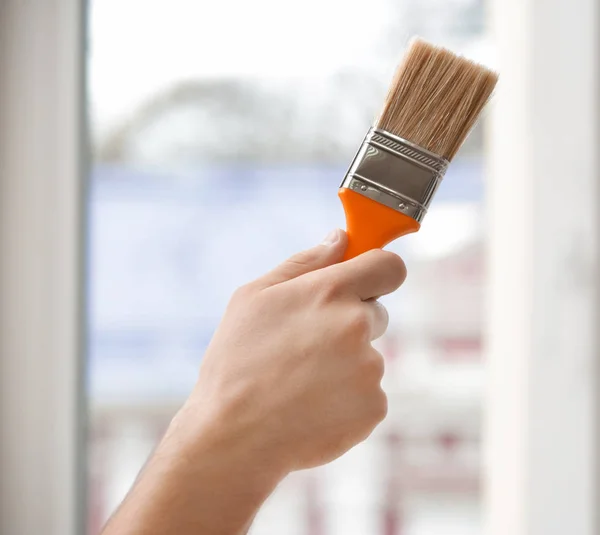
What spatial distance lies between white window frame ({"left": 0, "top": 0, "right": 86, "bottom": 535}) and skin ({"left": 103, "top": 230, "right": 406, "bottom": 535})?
0.45 m

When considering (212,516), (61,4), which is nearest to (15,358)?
(61,4)

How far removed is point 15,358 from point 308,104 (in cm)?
75

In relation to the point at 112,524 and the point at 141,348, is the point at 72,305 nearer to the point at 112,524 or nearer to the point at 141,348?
the point at 112,524

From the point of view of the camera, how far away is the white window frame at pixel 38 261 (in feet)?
2.73

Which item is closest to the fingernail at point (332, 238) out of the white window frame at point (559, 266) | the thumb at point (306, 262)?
the thumb at point (306, 262)

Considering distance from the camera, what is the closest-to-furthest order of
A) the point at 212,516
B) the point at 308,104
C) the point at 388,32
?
the point at 212,516 < the point at 388,32 < the point at 308,104

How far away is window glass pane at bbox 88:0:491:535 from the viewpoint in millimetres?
1199

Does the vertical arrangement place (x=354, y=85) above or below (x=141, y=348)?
above

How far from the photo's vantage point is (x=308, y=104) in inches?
54.1

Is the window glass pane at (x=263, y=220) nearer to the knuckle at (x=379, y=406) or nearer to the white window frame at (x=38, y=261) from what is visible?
the white window frame at (x=38, y=261)

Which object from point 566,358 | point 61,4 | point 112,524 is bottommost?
point 112,524

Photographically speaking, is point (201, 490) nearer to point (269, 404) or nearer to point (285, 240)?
point (269, 404)

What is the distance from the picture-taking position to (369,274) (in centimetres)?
44

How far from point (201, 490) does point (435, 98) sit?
0.90ft
